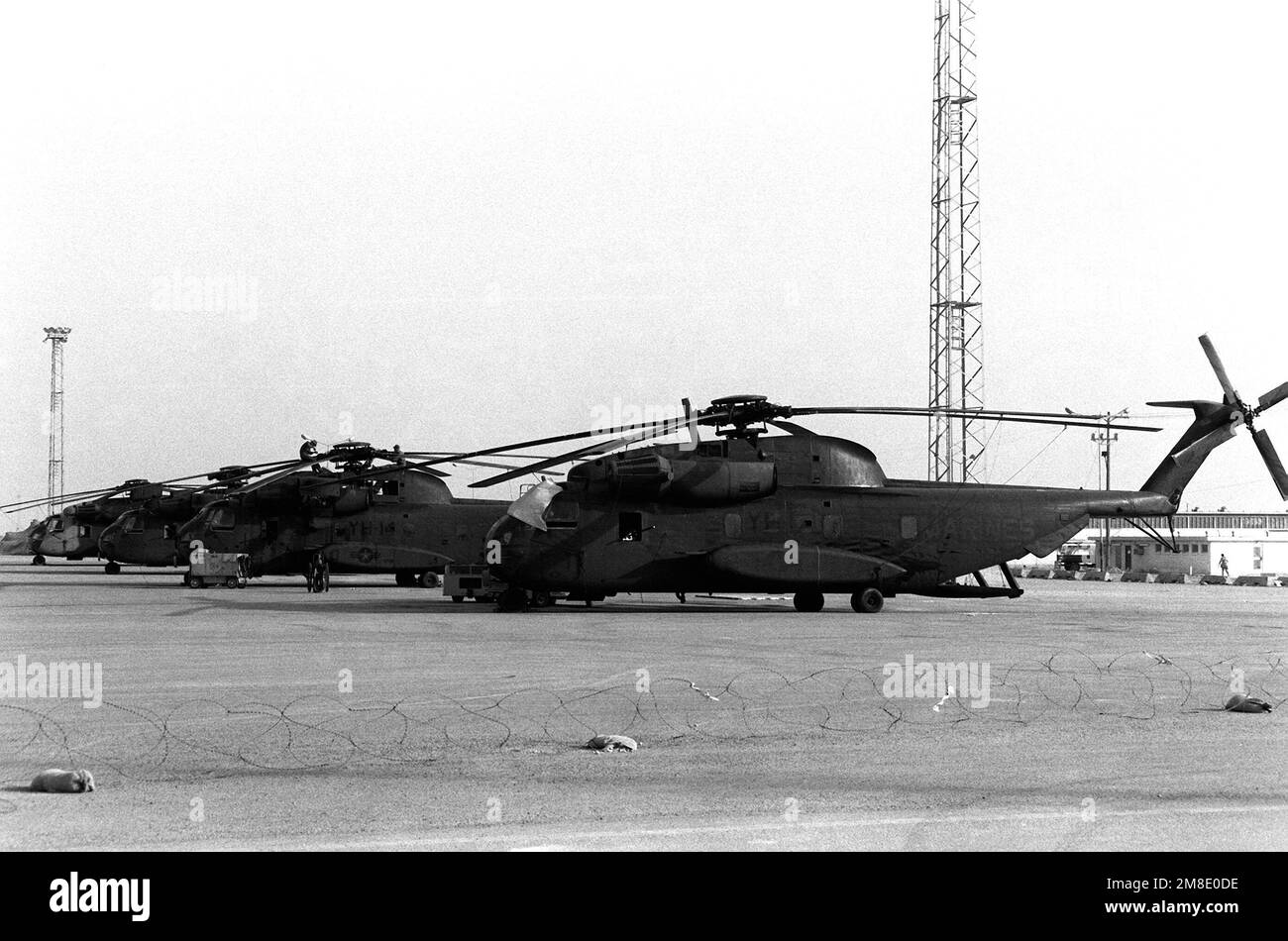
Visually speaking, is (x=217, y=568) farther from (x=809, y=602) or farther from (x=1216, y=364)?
(x=1216, y=364)

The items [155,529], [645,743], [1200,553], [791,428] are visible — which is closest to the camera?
[645,743]

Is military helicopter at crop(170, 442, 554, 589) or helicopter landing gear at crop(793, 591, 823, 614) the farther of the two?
military helicopter at crop(170, 442, 554, 589)

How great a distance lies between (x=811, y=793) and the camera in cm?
884

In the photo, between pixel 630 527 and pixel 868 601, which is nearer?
pixel 630 527

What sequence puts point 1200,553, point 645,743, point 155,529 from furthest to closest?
point 1200,553 < point 155,529 < point 645,743

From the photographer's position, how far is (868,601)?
102ft

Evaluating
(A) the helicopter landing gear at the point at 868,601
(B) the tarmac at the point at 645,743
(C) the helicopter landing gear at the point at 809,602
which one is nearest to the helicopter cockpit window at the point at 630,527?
(C) the helicopter landing gear at the point at 809,602

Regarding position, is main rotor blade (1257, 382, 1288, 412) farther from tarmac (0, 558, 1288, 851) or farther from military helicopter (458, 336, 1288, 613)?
tarmac (0, 558, 1288, 851)

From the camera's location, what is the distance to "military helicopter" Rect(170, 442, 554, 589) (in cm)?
4084

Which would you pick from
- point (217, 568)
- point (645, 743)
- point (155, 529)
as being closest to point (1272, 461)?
point (645, 743)

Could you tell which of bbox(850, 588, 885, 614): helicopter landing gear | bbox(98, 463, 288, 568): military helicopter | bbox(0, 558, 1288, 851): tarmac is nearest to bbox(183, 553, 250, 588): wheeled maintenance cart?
bbox(98, 463, 288, 568): military helicopter

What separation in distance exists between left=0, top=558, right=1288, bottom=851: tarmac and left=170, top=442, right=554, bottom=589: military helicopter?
19097 millimetres

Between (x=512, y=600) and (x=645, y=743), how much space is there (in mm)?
20421
